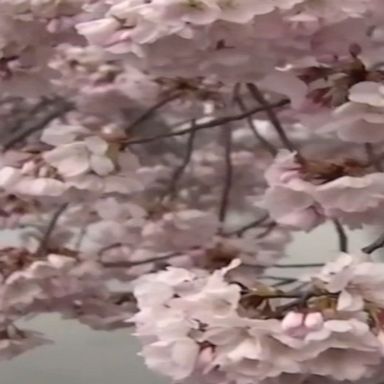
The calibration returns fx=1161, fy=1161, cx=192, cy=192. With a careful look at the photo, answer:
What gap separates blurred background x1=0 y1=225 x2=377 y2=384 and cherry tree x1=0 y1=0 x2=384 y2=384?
0.46m

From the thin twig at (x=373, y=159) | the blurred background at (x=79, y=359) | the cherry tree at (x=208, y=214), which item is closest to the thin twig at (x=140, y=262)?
the cherry tree at (x=208, y=214)

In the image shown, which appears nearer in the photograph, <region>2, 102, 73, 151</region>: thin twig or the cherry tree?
the cherry tree

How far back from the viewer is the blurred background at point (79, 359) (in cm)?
142

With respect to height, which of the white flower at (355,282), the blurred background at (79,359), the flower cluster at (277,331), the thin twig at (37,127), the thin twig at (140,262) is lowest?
the blurred background at (79,359)

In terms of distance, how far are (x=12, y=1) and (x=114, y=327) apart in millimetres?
351

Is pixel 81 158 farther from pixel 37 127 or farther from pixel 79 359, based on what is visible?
pixel 79 359

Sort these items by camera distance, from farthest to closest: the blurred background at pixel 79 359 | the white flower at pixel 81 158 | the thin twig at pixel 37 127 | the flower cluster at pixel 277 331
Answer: the blurred background at pixel 79 359, the thin twig at pixel 37 127, the white flower at pixel 81 158, the flower cluster at pixel 277 331

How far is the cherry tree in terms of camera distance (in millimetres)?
616

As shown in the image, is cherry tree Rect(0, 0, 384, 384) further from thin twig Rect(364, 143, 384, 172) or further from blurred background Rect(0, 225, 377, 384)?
blurred background Rect(0, 225, 377, 384)

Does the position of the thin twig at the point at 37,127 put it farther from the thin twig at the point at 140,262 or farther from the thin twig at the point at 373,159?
the thin twig at the point at 373,159

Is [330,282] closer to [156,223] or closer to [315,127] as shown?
[315,127]

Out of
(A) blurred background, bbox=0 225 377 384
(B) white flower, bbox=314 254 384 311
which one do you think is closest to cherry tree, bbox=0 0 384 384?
(B) white flower, bbox=314 254 384 311

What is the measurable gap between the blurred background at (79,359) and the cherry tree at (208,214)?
0.46m

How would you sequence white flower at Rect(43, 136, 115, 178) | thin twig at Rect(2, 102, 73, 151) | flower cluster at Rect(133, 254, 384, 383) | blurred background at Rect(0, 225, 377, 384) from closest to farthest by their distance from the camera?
1. flower cluster at Rect(133, 254, 384, 383)
2. white flower at Rect(43, 136, 115, 178)
3. thin twig at Rect(2, 102, 73, 151)
4. blurred background at Rect(0, 225, 377, 384)
